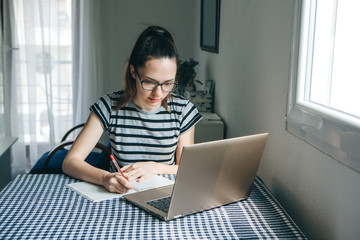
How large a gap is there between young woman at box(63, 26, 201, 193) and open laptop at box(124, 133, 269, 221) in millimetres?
333

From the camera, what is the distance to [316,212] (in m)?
1.11

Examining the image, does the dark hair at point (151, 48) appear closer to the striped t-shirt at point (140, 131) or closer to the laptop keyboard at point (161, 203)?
the striped t-shirt at point (140, 131)

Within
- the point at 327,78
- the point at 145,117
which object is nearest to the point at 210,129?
the point at 145,117

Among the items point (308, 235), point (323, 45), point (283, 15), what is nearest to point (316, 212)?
point (308, 235)

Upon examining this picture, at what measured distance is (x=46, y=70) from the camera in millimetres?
3674

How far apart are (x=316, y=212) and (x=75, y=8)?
10.4 feet

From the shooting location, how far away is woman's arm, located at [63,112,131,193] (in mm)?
1257

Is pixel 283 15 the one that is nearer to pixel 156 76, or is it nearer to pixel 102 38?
pixel 156 76

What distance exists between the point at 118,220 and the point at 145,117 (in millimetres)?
698

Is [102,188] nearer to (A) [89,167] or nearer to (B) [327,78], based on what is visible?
(A) [89,167]

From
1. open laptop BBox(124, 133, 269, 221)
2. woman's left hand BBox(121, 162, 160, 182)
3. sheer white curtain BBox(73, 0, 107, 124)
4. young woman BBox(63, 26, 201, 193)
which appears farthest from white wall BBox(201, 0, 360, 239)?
sheer white curtain BBox(73, 0, 107, 124)

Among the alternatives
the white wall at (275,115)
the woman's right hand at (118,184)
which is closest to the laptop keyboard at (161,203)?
the woman's right hand at (118,184)

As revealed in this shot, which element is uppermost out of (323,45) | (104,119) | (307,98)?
(323,45)

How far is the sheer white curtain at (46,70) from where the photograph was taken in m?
3.58
